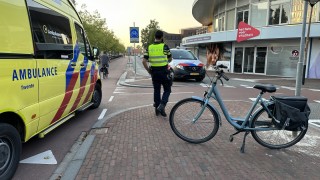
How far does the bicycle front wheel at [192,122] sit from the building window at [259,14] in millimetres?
21850

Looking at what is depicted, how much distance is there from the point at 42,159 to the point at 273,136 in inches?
143

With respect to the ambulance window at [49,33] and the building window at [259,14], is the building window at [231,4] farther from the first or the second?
the ambulance window at [49,33]

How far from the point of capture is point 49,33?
175 inches

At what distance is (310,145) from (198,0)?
1152 inches

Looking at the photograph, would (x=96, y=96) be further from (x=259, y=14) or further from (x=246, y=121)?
(x=259, y=14)

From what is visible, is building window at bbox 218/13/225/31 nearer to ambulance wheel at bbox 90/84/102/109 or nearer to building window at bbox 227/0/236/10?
building window at bbox 227/0/236/10

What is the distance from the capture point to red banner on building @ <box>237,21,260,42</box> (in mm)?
23047

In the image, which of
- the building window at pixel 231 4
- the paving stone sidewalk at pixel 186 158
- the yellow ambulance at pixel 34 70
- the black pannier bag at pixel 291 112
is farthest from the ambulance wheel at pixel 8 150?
the building window at pixel 231 4

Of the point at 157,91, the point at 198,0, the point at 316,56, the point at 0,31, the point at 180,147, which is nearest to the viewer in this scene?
the point at 0,31

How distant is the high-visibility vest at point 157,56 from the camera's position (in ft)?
20.9

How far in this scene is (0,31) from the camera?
10.3 ft

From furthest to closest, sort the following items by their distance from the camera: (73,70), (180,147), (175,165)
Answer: (73,70) → (180,147) → (175,165)

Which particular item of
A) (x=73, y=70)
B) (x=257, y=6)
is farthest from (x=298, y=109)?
(x=257, y=6)

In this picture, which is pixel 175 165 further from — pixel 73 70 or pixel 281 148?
pixel 73 70
